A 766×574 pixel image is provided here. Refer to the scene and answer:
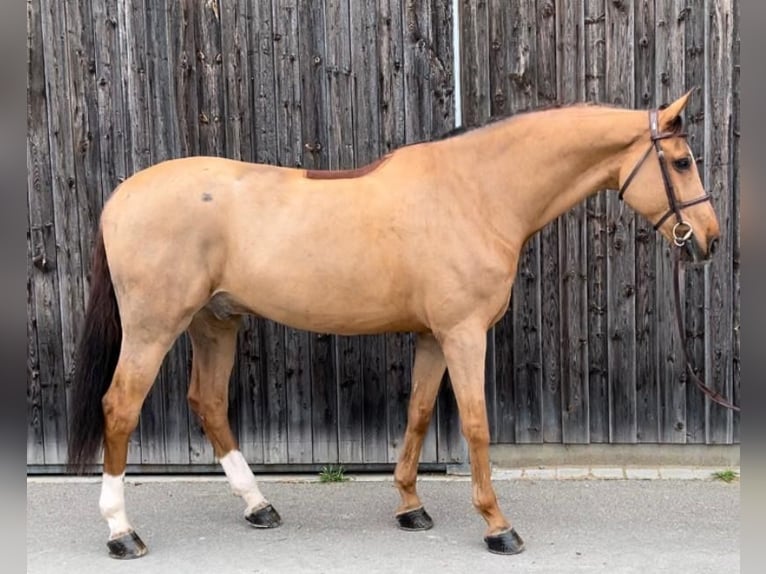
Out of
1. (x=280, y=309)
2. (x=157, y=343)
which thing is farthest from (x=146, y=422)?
(x=280, y=309)

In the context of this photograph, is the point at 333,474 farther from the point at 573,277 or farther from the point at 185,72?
the point at 185,72

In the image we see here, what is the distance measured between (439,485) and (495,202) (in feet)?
6.06

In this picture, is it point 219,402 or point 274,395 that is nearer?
point 219,402

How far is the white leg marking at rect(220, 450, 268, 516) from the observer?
384 centimetres

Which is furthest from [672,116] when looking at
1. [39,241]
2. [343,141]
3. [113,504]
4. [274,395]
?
[39,241]

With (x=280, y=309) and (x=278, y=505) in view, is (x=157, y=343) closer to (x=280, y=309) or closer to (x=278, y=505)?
(x=280, y=309)

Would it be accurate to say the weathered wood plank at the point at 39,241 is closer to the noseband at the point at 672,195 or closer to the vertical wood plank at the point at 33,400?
the vertical wood plank at the point at 33,400

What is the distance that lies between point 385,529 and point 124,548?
125 cm

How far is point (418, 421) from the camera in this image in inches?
148

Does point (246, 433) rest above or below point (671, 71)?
below

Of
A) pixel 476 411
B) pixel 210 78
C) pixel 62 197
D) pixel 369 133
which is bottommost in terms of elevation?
pixel 476 411

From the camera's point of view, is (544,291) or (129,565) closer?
(129,565)

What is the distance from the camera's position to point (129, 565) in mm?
3406

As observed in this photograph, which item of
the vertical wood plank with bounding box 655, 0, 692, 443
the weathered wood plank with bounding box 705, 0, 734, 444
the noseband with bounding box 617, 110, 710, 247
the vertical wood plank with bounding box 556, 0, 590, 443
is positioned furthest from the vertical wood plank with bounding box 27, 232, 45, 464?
the weathered wood plank with bounding box 705, 0, 734, 444
